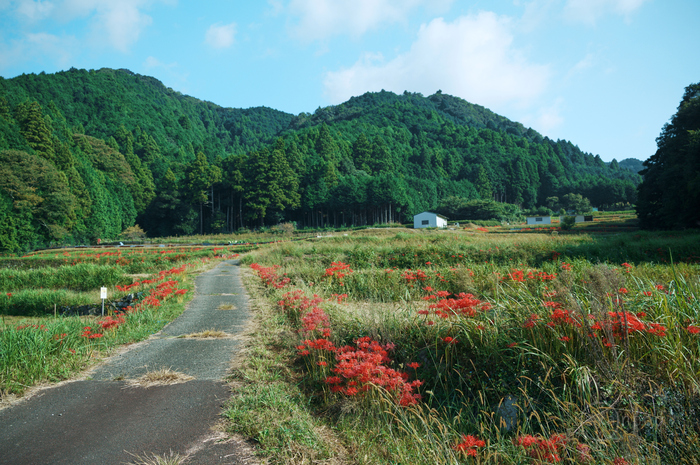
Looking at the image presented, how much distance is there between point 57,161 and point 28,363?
52522mm

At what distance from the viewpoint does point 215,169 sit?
2370 inches

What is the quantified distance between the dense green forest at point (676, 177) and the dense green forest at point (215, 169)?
122 ft

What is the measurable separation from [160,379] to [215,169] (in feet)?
201

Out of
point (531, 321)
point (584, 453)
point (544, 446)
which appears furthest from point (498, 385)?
point (584, 453)

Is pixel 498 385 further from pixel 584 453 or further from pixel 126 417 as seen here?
pixel 126 417

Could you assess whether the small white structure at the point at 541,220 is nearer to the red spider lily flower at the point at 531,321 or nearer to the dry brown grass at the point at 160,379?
the red spider lily flower at the point at 531,321

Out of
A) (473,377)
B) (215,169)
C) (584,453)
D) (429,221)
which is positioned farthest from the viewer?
(215,169)

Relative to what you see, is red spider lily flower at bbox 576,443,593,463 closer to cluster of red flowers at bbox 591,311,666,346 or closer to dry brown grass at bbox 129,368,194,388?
cluster of red flowers at bbox 591,311,666,346

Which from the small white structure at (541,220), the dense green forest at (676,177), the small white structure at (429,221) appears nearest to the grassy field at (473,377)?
the dense green forest at (676,177)

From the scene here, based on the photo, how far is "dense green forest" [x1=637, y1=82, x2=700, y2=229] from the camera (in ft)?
73.5

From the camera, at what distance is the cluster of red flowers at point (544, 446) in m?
2.35

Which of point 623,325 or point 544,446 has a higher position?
point 623,325

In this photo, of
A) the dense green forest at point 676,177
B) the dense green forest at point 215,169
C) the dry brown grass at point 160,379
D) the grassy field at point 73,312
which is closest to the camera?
the dry brown grass at point 160,379

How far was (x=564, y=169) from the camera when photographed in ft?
399
